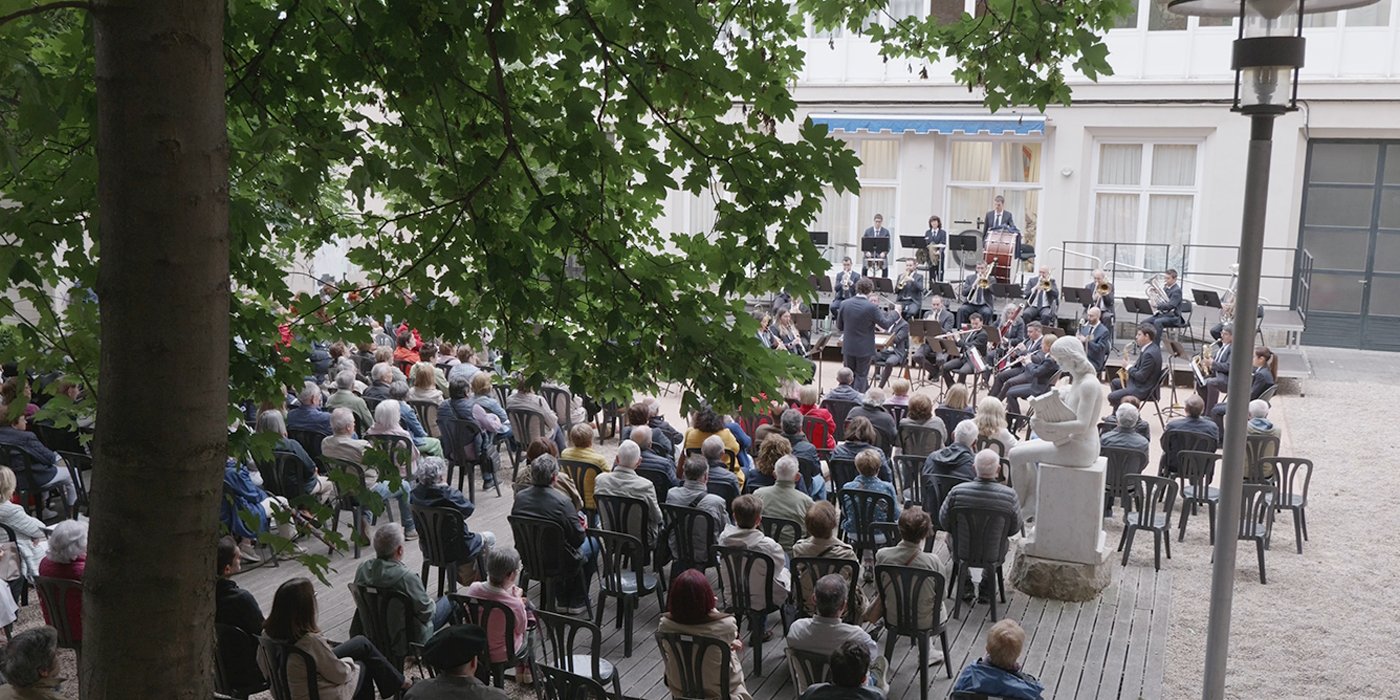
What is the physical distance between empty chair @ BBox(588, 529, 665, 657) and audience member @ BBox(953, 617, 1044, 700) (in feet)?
8.13

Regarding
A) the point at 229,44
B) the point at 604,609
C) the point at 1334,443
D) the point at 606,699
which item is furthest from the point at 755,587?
the point at 1334,443

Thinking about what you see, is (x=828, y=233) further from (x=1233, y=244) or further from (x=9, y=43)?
(x=9, y=43)

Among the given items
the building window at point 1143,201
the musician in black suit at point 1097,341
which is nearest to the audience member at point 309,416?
the musician in black suit at point 1097,341

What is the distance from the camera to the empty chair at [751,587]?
6.98 m

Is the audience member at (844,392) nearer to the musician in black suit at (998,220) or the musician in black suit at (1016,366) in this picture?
the musician in black suit at (1016,366)

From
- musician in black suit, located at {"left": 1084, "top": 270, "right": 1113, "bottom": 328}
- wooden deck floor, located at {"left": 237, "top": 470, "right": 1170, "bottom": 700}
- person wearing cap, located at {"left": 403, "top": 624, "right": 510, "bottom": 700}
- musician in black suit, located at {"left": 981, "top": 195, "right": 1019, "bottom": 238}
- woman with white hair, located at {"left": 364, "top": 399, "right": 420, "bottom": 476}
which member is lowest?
wooden deck floor, located at {"left": 237, "top": 470, "right": 1170, "bottom": 700}

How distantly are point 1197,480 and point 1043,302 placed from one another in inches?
339

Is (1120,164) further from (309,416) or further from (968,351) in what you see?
(309,416)

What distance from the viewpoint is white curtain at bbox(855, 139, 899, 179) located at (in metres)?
Result: 24.8

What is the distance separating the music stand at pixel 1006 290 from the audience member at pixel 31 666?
1631 centimetres

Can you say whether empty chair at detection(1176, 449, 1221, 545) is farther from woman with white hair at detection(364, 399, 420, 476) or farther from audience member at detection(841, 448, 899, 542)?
woman with white hair at detection(364, 399, 420, 476)

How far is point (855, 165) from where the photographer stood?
12.0 feet

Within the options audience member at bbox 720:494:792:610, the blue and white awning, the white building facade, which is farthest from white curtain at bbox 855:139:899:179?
audience member at bbox 720:494:792:610

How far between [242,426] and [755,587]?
3800mm
